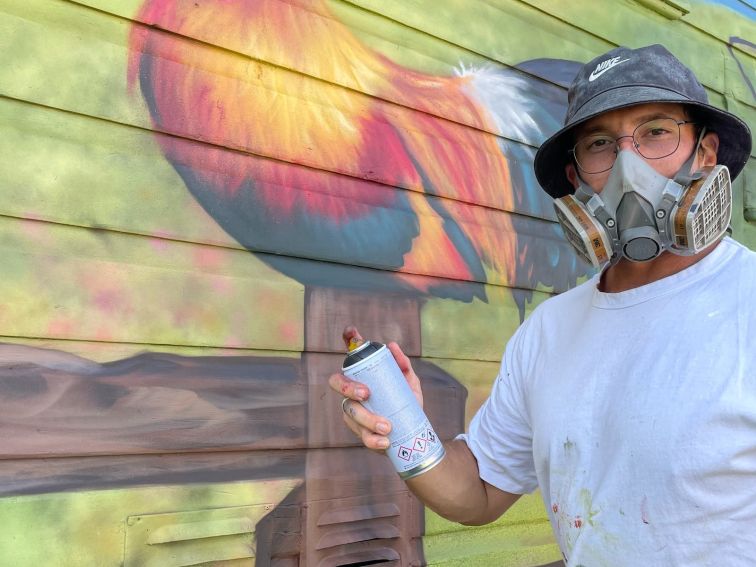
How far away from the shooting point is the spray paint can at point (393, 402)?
58.9 inches

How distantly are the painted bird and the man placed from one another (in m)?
0.77

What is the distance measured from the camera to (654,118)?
1.58 m

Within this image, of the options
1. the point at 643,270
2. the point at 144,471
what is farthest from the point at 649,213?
the point at 144,471

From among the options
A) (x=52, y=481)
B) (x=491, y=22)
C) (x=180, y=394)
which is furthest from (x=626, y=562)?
(x=491, y=22)

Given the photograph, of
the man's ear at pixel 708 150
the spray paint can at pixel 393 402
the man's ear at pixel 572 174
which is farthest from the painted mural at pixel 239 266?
the man's ear at pixel 708 150

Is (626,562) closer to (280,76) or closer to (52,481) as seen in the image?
(52,481)

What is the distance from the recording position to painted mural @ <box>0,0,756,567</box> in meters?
1.81

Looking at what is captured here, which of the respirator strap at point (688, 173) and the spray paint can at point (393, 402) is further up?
the respirator strap at point (688, 173)

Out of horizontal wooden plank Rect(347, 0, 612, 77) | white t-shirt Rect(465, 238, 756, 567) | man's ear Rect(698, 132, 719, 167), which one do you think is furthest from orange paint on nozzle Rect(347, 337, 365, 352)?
horizontal wooden plank Rect(347, 0, 612, 77)

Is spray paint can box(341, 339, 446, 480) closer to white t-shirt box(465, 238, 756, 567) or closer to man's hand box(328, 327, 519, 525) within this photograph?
man's hand box(328, 327, 519, 525)

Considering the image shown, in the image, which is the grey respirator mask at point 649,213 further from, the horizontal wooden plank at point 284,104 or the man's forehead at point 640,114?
the horizontal wooden plank at point 284,104

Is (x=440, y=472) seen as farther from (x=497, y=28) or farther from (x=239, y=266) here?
(x=497, y=28)

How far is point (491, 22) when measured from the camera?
116 inches

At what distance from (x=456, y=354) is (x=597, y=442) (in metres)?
1.24
